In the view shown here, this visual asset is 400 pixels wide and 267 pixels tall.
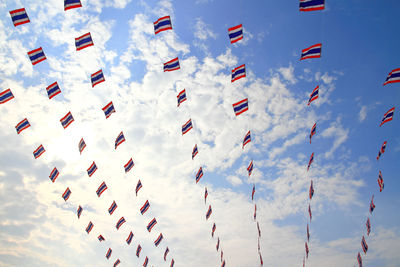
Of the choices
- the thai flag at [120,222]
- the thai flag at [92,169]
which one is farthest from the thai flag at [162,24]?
the thai flag at [120,222]

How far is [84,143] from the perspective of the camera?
74.6 feet

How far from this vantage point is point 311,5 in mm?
15586

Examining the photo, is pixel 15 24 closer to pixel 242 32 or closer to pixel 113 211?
pixel 242 32

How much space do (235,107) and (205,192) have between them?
1044cm

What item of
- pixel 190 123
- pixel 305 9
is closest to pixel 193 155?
pixel 190 123

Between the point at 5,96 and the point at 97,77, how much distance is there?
8.17m

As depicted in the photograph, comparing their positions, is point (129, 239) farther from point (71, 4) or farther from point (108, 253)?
point (71, 4)

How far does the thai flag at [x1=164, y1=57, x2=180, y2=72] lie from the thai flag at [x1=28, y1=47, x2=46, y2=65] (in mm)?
9406

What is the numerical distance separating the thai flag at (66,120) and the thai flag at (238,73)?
588 inches

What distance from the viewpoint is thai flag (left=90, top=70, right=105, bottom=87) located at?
19.2 m

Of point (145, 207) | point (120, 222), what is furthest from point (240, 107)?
point (120, 222)

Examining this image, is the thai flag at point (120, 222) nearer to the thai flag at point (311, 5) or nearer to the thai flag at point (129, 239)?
the thai flag at point (129, 239)

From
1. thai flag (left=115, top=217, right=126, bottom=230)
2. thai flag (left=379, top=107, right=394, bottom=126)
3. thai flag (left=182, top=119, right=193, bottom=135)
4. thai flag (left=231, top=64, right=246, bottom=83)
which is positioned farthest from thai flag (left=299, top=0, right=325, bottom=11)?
thai flag (left=115, top=217, right=126, bottom=230)

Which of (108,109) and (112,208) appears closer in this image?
(108,109)
